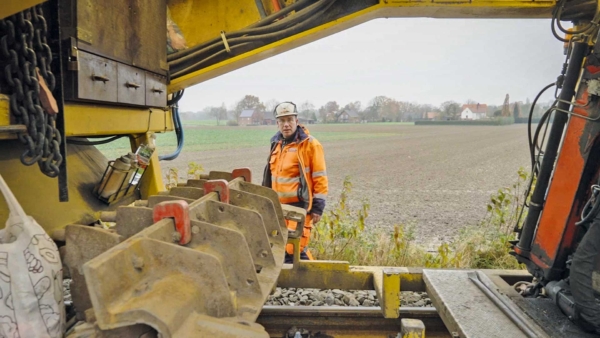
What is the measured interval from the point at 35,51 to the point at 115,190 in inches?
48.6

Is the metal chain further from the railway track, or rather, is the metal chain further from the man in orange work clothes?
the man in orange work clothes

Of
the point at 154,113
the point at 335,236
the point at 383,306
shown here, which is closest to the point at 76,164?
the point at 154,113

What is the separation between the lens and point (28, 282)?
5.03 ft

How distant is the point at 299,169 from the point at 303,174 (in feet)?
0.30

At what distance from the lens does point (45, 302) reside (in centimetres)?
158

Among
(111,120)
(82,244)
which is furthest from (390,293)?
(111,120)

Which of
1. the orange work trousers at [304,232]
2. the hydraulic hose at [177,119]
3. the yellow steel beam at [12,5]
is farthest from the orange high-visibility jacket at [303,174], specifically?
the yellow steel beam at [12,5]

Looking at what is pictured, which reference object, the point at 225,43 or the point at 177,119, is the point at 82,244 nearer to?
the point at 225,43

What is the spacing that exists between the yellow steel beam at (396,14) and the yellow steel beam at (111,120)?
13.5 inches

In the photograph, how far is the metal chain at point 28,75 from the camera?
1.72 metres

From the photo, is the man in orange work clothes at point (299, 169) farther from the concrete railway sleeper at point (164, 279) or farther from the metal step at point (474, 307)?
the concrete railway sleeper at point (164, 279)

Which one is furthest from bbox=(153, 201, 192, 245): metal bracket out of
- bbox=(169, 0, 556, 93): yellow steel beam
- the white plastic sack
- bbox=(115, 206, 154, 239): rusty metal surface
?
bbox=(169, 0, 556, 93): yellow steel beam

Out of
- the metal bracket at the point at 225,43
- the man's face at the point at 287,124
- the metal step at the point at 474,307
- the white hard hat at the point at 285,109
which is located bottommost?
the metal step at the point at 474,307

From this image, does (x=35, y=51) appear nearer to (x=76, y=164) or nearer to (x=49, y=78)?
(x=49, y=78)
